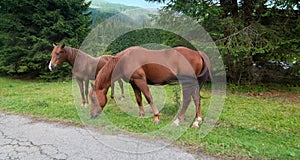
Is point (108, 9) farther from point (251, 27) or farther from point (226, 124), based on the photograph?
point (251, 27)

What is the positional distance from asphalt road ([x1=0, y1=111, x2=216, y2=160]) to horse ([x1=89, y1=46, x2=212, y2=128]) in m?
0.66

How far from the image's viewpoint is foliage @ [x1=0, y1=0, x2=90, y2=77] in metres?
10.5

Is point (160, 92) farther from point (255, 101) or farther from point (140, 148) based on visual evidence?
point (255, 101)

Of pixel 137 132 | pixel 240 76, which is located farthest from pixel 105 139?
pixel 240 76

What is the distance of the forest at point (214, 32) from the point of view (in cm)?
659

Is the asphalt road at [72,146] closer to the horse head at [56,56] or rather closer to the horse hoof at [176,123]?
the horse hoof at [176,123]

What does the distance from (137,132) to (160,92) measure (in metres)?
1.87

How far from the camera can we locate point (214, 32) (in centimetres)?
697

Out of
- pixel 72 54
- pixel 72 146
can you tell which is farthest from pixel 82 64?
pixel 72 146

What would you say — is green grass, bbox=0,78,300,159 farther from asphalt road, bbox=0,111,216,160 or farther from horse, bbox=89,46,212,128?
horse, bbox=89,46,212,128

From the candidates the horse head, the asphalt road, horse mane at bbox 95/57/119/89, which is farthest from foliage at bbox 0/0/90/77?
the asphalt road

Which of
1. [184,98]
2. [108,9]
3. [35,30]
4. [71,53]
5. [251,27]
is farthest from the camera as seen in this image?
[35,30]

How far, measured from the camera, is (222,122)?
4176 millimetres

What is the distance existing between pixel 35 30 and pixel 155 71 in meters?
9.51
